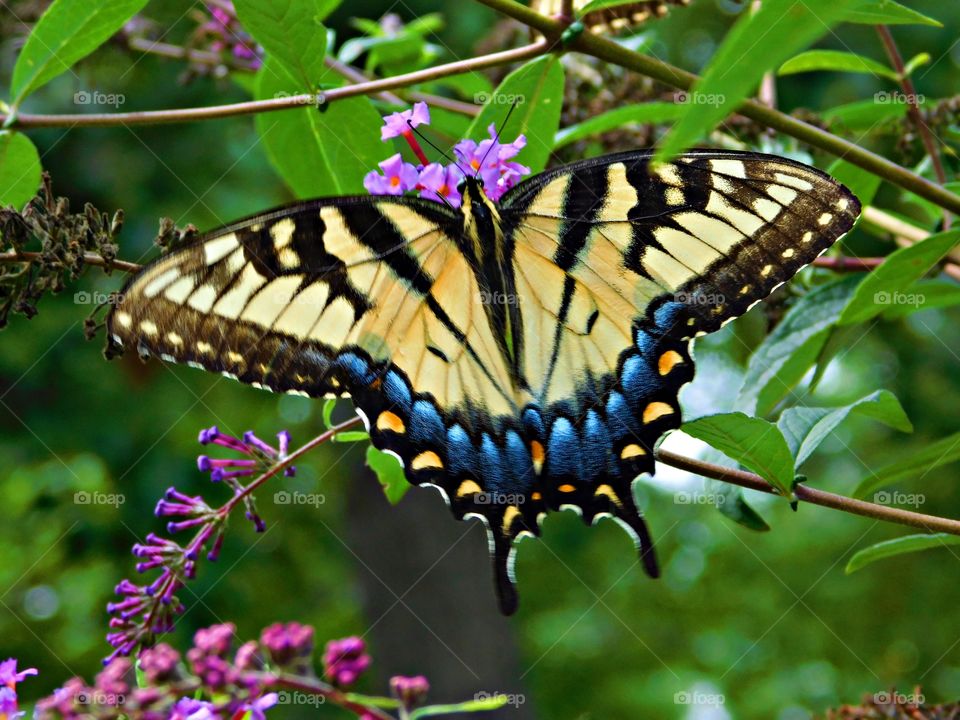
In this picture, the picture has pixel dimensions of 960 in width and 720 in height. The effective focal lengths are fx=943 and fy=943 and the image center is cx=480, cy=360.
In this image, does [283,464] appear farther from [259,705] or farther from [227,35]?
[227,35]

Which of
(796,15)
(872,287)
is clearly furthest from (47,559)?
(796,15)

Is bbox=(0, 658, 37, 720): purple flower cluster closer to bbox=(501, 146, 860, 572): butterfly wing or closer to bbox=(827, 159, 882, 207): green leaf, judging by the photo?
bbox=(501, 146, 860, 572): butterfly wing

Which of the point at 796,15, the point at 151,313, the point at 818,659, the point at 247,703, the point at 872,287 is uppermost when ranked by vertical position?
the point at 796,15

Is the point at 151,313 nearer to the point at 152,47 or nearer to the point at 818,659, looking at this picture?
Result: the point at 152,47

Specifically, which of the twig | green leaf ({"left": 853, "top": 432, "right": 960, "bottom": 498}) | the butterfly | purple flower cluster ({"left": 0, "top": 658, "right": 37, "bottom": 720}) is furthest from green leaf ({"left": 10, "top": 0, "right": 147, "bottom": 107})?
the twig

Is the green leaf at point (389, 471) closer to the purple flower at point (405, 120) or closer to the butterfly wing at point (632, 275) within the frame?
the butterfly wing at point (632, 275)

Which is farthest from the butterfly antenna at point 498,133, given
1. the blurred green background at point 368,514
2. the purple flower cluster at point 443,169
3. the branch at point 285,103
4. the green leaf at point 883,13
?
the blurred green background at point 368,514

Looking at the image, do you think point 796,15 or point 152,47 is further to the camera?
point 152,47
